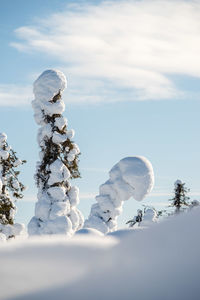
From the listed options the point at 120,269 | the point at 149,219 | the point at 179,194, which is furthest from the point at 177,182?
the point at 120,269

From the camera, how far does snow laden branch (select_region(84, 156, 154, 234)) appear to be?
1432 cm

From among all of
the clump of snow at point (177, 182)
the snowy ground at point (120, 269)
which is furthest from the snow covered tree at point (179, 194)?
the snowy ground at point (120, 269)

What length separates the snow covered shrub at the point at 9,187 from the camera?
2336cm

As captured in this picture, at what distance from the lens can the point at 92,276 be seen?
131 cm

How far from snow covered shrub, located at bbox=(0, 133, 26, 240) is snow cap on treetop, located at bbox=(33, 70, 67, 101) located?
374cm

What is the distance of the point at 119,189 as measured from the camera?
17484 millimetres

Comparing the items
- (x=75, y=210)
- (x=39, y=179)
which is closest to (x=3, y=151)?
(x=39, y=179)

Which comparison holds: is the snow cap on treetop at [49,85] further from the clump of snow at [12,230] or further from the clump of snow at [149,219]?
the clump of snow at [149,219]

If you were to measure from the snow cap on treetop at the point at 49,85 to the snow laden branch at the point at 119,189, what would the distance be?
17.7 ft

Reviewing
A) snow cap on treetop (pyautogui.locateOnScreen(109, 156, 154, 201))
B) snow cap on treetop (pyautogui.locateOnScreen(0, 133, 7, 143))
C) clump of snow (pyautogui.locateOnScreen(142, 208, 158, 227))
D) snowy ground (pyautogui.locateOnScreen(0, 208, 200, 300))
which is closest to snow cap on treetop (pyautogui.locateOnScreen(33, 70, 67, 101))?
snow cap on treetop (pyautogui.locateOnScreen(0, 133, 7, 143))

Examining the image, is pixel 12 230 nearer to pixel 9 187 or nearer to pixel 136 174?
pixel 9 187

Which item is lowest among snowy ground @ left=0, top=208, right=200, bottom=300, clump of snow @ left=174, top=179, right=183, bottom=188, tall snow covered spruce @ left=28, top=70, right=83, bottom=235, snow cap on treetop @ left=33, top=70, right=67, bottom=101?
snowy ground @ left=0, top=208, right=200, bottom=300

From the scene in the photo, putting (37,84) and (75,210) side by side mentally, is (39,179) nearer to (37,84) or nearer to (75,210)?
(75,210)

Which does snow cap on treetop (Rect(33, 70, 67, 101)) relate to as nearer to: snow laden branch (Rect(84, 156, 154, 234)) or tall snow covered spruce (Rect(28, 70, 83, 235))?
tall snow covered spruce (Rect(28, 70, 83, 235))
